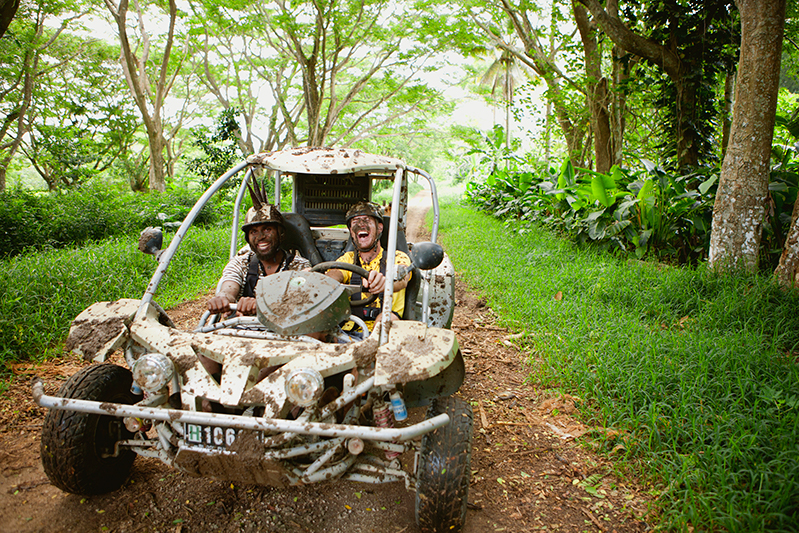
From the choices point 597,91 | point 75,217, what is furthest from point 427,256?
point 597,91

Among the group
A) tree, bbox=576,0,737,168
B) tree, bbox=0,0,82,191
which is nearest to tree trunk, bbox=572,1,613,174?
tree, bbox=576,0,737,168

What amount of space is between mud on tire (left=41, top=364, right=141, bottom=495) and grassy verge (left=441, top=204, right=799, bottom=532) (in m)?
2.81

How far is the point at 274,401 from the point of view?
6.77 ft

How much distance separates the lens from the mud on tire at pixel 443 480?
7.09 ft

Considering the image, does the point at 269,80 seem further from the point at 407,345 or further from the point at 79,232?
the point at 407,345

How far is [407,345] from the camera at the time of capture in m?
2.28

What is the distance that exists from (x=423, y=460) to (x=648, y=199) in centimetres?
542

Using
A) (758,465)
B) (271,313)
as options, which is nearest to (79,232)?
(271,313)

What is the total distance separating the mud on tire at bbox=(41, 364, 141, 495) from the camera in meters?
2.26

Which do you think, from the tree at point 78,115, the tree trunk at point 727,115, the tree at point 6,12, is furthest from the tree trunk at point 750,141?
the tree at point 78,115

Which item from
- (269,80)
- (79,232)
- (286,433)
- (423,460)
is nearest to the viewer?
(286,433)

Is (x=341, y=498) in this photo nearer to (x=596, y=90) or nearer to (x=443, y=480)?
(x=443, y=480)

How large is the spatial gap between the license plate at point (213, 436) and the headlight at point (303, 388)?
238mm

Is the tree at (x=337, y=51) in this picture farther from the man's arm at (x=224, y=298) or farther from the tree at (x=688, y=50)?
the man's arm at (x=224, y=298)
